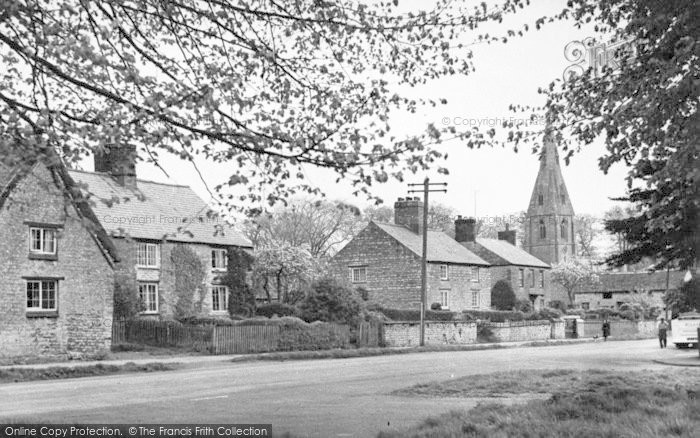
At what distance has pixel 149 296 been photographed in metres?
45.0

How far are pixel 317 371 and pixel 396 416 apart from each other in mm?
12540

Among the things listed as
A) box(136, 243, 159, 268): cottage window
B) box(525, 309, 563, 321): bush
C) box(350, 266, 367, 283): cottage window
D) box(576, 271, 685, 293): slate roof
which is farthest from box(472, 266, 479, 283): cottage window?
box(136, 243, 159, 268): cottage window

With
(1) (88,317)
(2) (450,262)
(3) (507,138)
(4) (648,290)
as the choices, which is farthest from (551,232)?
(3) (507,138)

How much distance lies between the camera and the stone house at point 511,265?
7962 centimetres

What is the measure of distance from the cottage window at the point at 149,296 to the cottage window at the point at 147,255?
106 centimetres

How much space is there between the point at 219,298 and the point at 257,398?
31831 millimetres

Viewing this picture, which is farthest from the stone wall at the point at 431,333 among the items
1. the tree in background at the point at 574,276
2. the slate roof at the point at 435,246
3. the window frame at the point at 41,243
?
the tree in background at the point at 574,276

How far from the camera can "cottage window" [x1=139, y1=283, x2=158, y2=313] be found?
4453 cm

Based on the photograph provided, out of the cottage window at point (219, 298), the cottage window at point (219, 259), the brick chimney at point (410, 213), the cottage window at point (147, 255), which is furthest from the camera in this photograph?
the brick chimney at point (410, 213)

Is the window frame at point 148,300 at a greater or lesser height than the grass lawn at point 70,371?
greater

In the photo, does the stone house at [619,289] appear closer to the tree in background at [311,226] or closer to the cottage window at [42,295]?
the tree in background at [311,226]

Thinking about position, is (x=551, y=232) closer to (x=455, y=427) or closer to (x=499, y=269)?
(x=499, y=269)

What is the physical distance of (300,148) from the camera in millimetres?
9805

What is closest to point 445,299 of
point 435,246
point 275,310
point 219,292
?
point 435,246
